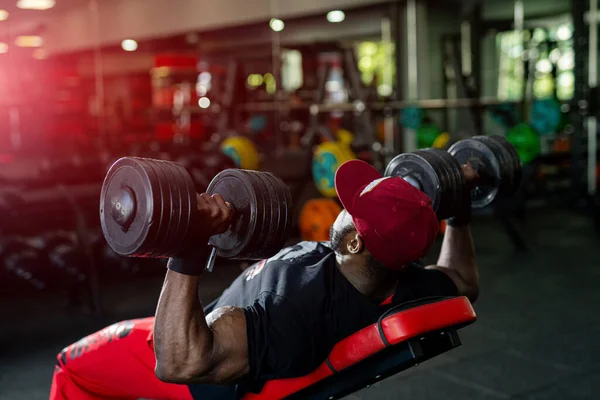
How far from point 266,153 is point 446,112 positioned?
2.09 m

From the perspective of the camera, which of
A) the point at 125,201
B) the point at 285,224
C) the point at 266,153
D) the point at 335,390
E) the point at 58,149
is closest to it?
the point at 125,201

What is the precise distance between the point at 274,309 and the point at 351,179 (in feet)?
1.03

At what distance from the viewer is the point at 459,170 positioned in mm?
1777

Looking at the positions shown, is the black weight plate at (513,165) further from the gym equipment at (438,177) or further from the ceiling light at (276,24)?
the ceiling light at (276,24)

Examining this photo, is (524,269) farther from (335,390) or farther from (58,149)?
(58,149)

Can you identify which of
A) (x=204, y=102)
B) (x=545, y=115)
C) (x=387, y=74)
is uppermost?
(x=387, y=74)

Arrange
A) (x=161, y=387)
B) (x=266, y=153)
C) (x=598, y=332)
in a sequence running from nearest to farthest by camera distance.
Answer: (x=161, y=387), (x=598, y=332), (x=266, y=153)

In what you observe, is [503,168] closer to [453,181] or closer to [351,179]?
[453,181]

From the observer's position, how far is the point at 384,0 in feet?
23.9

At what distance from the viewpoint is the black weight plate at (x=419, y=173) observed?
171 cm

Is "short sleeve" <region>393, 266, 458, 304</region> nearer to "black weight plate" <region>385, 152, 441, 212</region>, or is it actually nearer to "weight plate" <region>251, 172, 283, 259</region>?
"black weight plate" <region>385, 152, 441, 212</region>

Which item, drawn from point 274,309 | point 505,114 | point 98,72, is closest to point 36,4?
point 98,72

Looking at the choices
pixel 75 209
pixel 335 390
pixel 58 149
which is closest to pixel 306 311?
pixel 335 390

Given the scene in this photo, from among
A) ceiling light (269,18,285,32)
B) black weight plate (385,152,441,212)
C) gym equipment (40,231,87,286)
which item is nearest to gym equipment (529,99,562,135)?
ceiling light (269,18,285,32)
